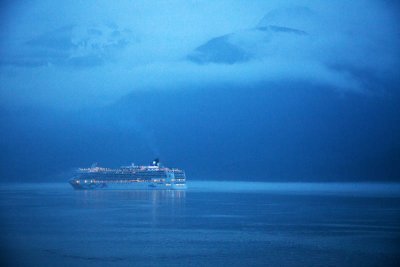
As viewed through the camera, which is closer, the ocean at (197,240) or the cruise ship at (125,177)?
the ocean at (197,240)

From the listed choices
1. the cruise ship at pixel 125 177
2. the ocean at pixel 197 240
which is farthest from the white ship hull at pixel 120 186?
the ocean at pixel 197 240

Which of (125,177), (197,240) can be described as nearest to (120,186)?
(125,177)

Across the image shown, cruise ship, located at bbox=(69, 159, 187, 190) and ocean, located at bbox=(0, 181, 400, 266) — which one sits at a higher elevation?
cruise ship, located at bbox=(69, 159, 187, 190)

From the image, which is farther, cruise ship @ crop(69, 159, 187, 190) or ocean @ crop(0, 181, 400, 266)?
cruise ship @ crop(69, 159, 187, 190)

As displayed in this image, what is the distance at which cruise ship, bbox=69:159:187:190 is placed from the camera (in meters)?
104

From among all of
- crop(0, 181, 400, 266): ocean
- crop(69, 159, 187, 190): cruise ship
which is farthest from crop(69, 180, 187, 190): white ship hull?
crop(0, 181, 400, 266): ocean

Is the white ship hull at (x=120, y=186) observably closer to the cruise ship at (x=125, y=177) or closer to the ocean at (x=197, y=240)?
the cruise ship at (x=125, y=177)

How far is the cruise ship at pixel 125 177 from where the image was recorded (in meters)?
104

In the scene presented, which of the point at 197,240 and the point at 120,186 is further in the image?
the point at 120,186

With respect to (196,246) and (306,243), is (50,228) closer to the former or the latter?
(196,246)

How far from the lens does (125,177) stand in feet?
343

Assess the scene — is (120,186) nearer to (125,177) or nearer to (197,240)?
(125,177)

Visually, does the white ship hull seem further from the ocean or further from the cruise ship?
the ocean

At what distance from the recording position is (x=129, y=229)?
36844 millimetres
